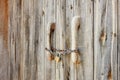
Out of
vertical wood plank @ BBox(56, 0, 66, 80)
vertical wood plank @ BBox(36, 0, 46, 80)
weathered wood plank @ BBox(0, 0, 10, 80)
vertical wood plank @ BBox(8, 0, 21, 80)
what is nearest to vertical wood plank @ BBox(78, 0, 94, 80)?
vertical wood plank @ BBox(56, 0, 66, 80)

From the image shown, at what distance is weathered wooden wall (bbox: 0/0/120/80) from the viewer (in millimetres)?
1592

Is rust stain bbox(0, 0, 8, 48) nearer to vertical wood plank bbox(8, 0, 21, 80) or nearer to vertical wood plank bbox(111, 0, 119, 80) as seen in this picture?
vertical wood plank bbox(8, 0, 21, 80)

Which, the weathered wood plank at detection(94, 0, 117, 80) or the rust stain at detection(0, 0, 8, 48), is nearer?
the weathered wood plank at detection(94, 0, 117, 80)

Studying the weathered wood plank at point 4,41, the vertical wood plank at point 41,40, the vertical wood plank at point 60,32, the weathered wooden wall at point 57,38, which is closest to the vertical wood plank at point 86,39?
the weathered wooden wall at point 57,38

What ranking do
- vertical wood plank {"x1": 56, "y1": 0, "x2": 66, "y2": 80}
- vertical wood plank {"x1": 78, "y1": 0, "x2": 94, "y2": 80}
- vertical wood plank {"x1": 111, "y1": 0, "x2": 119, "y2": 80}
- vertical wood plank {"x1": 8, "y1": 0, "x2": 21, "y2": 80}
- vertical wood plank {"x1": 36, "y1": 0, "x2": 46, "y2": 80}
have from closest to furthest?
vertical wood plank {"x1": 111, "y1": 0, "x2": 119, "y2": 80}
vertical wood plank {"x1": 78, "y1": 0, "x2": 94, "y2": 80}
vertical wood plank {"x1": 56, "y1": 0, "x2": 66, "y2": 80}
vertical wood plank {"x1": 36, "y1": 0, "x2": 46, "y2": 80}
vertical wood plank {"x1": 8, "y1": 0, "x2": 21, "y2": 80}

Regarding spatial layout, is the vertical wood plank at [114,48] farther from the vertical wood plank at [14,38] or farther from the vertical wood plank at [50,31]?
the vertical wood plank at [14,38]

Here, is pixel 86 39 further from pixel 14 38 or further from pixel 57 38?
pixel 14 38

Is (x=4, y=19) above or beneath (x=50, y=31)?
above

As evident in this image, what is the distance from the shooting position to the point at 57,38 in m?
1.87

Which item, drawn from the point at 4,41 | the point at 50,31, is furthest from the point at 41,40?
the point at 4,41

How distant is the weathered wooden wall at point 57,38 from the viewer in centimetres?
159

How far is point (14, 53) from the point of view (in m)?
2.19

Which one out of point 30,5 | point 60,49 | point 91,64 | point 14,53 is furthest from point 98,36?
point 14,53

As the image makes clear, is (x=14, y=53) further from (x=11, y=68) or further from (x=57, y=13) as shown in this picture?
(x=57, y=13)
